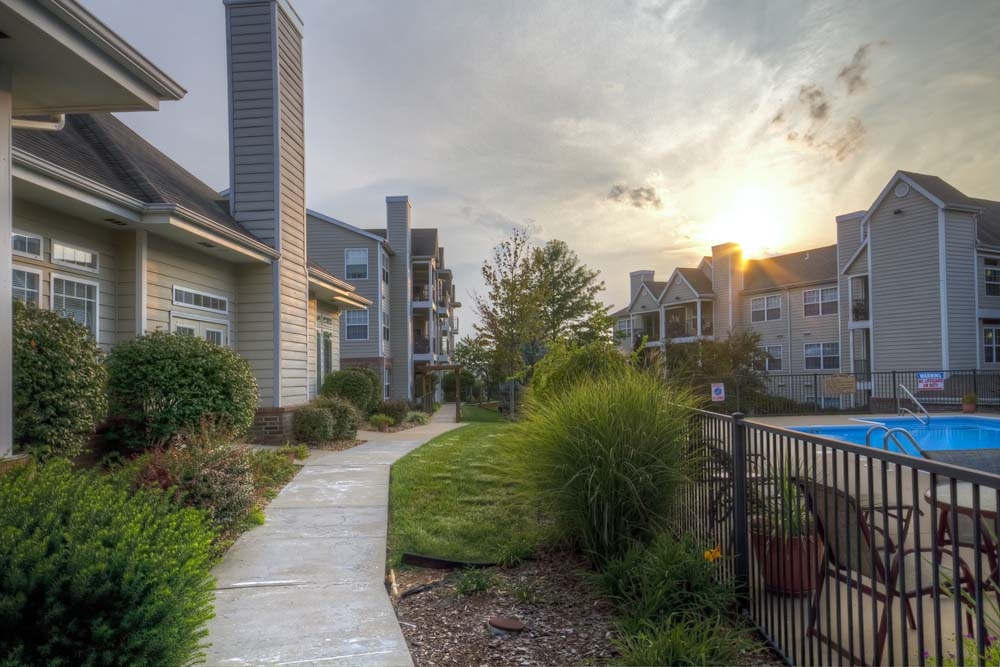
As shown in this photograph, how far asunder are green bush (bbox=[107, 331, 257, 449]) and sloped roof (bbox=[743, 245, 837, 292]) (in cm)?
2671

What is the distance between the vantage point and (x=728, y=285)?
107 ft

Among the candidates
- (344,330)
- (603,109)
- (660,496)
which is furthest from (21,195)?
(344,330)

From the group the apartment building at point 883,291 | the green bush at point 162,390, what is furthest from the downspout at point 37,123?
the apartment building at point 883,291

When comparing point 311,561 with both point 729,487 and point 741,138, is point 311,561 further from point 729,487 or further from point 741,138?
point 741,138

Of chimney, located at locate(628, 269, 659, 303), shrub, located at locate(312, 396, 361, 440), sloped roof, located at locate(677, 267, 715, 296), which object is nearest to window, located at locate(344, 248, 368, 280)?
shrub, located at locate(312, 396, 361, 440)

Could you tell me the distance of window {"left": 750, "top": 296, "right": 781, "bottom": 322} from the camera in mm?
30781

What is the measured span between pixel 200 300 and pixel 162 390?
269 cm

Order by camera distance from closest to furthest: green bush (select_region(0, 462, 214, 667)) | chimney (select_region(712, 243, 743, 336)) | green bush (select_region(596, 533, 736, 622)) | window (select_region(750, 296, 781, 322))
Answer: green bush (select_region(0, 462, 214, 667)), green bush (select_region(596, 533, 736, 622)), window (select_region(750, 296, 781, 322)), chimney (select_region(712, 243, 743, 336))

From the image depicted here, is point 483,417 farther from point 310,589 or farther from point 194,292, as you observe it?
point 310,589

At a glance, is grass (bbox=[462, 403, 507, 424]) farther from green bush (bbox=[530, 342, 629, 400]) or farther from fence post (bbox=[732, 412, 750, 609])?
fence post (bbox=[732, 412, 750, 609])

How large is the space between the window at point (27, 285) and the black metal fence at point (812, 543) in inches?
276

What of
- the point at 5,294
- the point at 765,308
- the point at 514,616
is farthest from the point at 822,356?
the point at 5,294

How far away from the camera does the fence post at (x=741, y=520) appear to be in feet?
12.4

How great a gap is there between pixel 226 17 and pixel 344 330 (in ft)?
52.2
